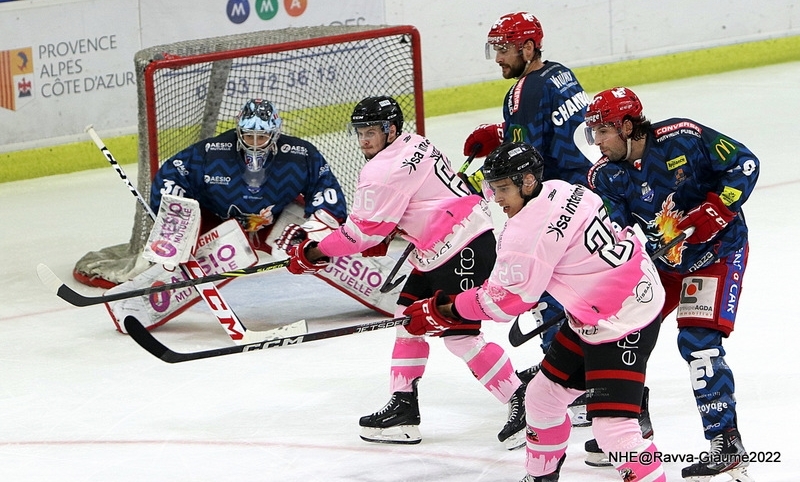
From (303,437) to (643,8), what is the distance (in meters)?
6.08

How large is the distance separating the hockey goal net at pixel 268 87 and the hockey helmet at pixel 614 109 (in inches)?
99.0

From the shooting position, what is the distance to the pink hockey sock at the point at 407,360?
4.21m

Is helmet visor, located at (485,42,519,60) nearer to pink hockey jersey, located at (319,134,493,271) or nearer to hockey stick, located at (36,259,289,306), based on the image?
pink hockey jersey, located at (319,134,493,271)

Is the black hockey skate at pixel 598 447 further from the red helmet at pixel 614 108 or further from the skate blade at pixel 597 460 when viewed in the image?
the red helmet at pixel 614 108

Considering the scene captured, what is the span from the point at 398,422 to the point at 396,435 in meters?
0.04

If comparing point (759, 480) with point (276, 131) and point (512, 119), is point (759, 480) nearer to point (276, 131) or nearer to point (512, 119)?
point (512, 119)

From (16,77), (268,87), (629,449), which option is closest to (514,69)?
(629,449)

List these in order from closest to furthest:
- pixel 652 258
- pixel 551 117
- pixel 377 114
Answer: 1. pixel 652 258
2. pixel 377 114
3. pixel 551 117

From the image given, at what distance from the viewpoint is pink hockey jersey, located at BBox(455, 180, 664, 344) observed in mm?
3293

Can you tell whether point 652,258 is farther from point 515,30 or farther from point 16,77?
point 16,77

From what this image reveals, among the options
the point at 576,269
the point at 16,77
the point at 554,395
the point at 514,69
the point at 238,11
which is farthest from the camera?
the point at 238,11

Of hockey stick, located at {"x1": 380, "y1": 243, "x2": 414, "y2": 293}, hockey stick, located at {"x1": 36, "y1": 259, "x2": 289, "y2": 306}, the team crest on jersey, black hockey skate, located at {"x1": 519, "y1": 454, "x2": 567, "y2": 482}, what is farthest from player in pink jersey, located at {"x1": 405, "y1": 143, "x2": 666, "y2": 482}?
the team crest on jersey

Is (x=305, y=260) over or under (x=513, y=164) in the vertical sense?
under

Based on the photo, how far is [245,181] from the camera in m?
5.34
